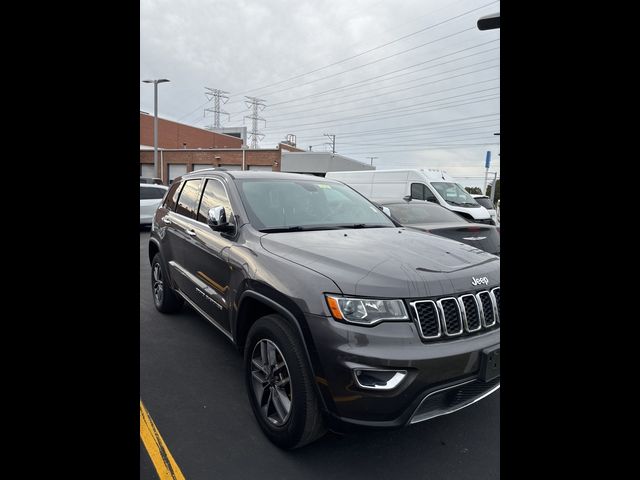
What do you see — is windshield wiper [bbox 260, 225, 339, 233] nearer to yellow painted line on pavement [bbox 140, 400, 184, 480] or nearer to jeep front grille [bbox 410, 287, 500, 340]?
jeep front grille [bbox 410, 287, 500, 340]

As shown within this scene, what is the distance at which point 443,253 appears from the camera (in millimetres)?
2879

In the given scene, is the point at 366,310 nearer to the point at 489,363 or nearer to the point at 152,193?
the point at 489,363

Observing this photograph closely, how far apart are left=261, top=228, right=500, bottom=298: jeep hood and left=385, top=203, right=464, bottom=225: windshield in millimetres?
3693

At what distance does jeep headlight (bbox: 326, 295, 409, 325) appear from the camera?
7.30ft

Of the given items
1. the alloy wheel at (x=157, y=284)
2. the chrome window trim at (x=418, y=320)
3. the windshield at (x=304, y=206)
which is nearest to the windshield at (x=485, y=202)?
the windshield at (x=304, y=206)

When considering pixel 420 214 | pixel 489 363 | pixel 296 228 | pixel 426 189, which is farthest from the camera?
pixel 426 189

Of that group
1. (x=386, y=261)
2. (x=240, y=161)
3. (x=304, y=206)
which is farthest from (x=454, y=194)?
(x=240, y=161)

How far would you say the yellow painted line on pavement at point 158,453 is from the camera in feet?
7.80

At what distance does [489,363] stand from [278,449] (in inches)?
54.8


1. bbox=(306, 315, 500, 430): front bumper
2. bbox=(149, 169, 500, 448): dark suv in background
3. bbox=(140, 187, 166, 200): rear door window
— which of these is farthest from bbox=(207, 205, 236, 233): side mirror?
bbox=(140, 187, 166, 200): rear door window

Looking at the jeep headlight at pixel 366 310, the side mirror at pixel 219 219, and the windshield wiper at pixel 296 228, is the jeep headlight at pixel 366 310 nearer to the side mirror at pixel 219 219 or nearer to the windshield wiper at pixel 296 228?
the windshield wiper at pixel 296 228

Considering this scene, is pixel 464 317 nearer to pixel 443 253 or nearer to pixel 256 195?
pixel 443 253

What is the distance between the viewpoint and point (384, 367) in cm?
213
